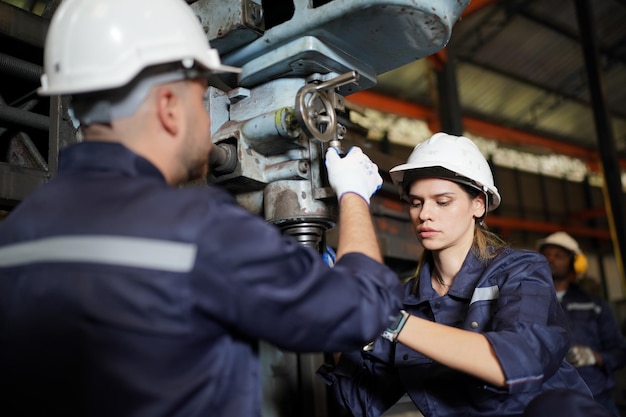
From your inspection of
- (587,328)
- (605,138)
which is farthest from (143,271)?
(605,138)

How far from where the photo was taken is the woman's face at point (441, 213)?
1416mm

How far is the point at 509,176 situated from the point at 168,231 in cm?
916

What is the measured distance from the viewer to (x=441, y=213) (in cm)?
142

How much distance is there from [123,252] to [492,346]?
711mm

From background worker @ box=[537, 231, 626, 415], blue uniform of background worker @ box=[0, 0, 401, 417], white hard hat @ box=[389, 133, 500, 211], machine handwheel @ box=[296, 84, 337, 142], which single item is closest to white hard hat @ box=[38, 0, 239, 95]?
blue uniform of background worker @ box=[0, 0, 401, 417]

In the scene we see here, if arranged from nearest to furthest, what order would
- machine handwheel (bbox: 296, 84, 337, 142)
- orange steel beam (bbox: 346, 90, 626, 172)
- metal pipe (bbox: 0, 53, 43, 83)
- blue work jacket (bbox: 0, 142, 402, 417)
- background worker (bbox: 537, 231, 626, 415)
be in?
blue work jacket (bbox: 0, 142, 402, 417) → machine handwheel (bbox: 296, 84, 337, 142) → metal pipe (bbox: 0, 53, 43, 83) → background worker (bbox: 537, 231, 626, 415) → orange steel beam (bbox: 346, 90, 626, 172)

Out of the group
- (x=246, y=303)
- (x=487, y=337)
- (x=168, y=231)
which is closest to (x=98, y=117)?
(x=168, y=231)

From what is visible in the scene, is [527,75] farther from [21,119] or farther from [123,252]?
[123,252]

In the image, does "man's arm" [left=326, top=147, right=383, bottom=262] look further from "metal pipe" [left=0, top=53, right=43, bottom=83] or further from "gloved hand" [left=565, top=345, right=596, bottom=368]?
"gloved hand" [left=565, top=345, right=596, bottom=368]

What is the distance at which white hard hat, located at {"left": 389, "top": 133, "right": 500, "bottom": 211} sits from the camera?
4.60 ft

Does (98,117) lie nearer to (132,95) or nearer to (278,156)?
(132,95)

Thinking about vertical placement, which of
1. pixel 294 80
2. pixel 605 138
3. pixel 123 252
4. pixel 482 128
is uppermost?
pixel 482 128

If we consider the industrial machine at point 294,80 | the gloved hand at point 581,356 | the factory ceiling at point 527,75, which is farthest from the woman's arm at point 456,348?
→ the factory ceiling at point 527,75

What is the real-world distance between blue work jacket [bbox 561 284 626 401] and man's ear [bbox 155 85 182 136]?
2581 mm
